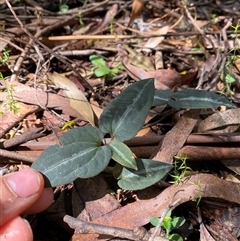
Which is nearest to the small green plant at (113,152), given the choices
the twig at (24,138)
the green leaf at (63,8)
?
the twig at (24,138)

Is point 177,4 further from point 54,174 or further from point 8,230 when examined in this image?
point 8,230

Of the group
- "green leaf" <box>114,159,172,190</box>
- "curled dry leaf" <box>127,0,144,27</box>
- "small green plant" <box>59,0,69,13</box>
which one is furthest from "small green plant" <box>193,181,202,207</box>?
"small green plant" <box>59,0,69,13</box>

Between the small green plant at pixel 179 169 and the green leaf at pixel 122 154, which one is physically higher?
the green leaf at pixel 122 154

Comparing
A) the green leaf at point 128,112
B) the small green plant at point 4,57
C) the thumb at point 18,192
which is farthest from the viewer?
the small green plant at point 4,57

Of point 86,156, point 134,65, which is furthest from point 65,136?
point 134,65

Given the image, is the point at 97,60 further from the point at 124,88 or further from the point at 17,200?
the point at 17,200

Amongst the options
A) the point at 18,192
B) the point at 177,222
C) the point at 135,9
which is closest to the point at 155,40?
the point at 135,9

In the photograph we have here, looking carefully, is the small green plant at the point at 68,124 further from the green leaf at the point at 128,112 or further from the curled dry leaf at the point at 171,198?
the curled dry leaf at the point at 171,198
